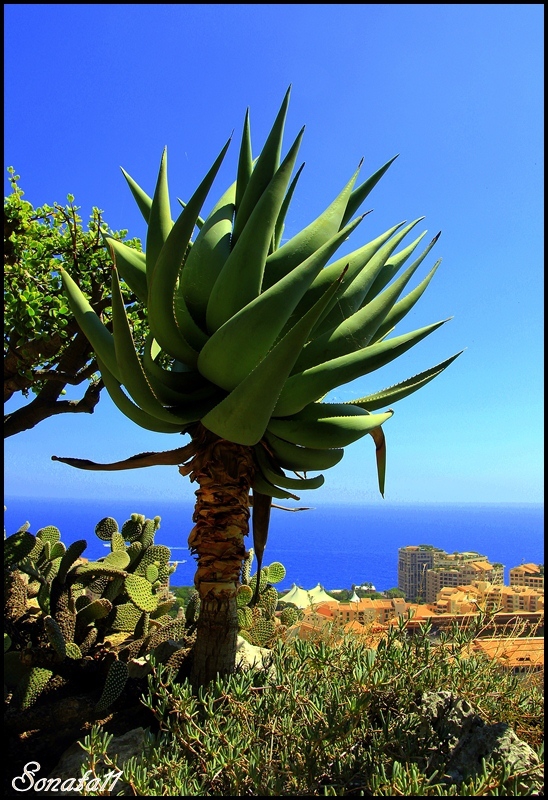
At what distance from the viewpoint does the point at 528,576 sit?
151 inches

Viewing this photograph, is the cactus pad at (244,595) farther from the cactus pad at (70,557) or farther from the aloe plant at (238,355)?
the cactus pad at (70,557)

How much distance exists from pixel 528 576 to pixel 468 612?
148cm

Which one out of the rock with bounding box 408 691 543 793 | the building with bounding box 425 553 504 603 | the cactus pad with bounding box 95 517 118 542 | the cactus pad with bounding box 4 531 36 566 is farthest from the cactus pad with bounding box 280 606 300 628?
the rock with bounding box 408 691 543 793

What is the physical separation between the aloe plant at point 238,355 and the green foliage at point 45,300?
1.29 meters

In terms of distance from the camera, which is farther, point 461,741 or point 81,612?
point 81,612

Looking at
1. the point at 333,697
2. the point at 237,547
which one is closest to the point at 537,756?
the point at 333,697

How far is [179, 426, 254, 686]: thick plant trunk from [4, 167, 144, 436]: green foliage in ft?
6.19

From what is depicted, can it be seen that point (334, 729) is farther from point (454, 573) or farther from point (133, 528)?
point (454, 573)

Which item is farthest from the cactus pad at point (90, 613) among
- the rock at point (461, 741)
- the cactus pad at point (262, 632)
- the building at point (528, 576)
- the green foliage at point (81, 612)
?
the building at point (528, 576)

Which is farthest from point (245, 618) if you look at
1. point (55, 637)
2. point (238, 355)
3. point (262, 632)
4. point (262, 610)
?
point (238, 355)

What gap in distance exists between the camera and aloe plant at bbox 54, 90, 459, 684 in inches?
76.0

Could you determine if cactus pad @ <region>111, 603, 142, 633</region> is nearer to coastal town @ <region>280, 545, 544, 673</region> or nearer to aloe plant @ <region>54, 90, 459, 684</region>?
coastal town @ <region>280, 545, 544, 673</region>

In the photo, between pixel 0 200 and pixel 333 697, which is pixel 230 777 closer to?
pixel 333 697

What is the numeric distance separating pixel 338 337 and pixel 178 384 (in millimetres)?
677
